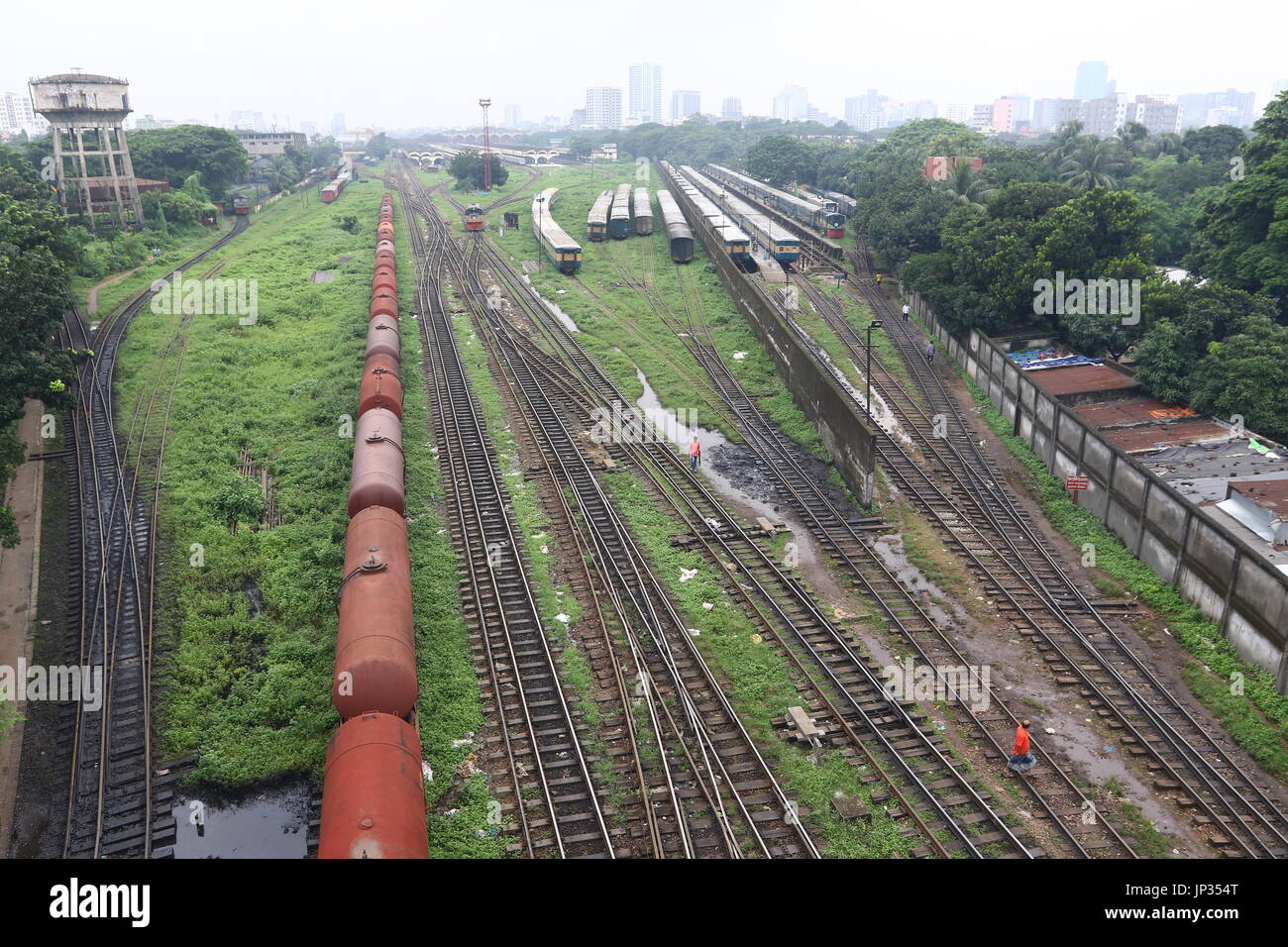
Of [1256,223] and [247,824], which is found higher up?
[1256,223]

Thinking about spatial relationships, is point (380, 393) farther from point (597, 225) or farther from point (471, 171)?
point (471, 171)

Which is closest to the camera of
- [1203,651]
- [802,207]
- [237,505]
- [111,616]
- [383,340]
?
[1203,651]

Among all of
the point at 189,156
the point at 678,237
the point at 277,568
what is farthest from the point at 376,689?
the point at 189,156

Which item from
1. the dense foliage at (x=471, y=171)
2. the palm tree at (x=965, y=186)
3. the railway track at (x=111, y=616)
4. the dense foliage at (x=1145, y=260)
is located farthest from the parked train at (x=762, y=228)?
the railway track at (x=111, y=616)

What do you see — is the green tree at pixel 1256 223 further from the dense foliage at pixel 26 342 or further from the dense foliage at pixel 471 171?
the dense foliage at pixel 471 171

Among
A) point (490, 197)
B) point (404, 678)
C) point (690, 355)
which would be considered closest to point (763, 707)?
point (404, 678)

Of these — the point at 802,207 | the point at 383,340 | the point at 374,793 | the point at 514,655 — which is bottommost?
the point at 514,655
